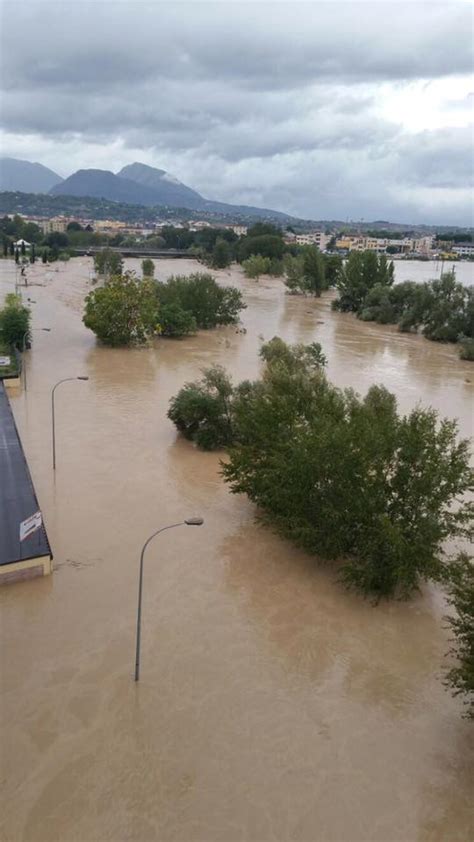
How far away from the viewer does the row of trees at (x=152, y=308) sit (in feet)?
165

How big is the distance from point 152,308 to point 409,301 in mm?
33533

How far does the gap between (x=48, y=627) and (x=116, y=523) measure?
574cm

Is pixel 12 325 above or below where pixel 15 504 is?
above

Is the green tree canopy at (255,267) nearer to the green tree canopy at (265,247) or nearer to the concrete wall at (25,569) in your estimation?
the green tree canopy at (265,247)

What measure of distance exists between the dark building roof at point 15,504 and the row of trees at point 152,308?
24.0 m

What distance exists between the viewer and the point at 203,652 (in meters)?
16.0

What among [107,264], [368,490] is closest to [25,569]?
[368,490]

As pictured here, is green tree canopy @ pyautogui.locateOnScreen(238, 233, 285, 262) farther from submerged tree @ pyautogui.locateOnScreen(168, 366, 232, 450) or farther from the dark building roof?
the dark building roof

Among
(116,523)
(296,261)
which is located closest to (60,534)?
(116,523)

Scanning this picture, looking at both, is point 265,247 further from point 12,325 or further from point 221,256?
point 12,325

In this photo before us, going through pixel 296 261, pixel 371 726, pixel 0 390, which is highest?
pixel 296 261

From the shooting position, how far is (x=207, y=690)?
14719 millimetres

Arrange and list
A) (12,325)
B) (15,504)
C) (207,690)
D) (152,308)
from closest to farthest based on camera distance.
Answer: (207,690)
(15,504)
(12,325)
(152,308)

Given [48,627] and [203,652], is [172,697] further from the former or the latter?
[48,627]
